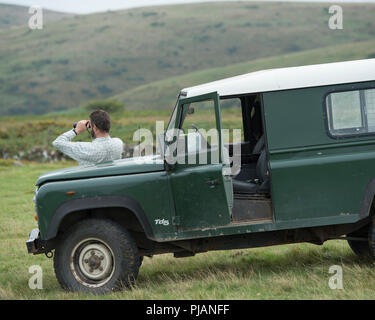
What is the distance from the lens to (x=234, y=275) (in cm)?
684

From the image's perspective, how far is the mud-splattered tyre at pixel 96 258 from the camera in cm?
645

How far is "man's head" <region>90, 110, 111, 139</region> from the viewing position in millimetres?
6918

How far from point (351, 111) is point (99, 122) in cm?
286

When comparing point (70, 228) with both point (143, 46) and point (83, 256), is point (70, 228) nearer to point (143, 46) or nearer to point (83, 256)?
point (83, 256)

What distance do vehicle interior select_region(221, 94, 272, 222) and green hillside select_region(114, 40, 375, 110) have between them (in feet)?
281

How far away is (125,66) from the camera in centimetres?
12725

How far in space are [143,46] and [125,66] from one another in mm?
8505

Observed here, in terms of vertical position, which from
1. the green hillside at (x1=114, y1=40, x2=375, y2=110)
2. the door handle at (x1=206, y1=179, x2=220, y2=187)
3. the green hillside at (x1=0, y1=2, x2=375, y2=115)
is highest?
the green hillside at (x1=0, y1=2, x2=375, y2=115)

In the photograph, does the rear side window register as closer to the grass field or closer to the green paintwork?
the green paintwork

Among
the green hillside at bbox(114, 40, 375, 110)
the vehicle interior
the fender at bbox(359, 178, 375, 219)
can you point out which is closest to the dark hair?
the vehicle interior

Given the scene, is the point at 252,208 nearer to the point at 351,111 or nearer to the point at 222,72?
the point at 351,111

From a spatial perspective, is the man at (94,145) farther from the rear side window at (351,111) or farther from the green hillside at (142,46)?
the green hillside at (142,46)

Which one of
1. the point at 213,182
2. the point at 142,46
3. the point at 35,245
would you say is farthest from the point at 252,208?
the point at 142,46
